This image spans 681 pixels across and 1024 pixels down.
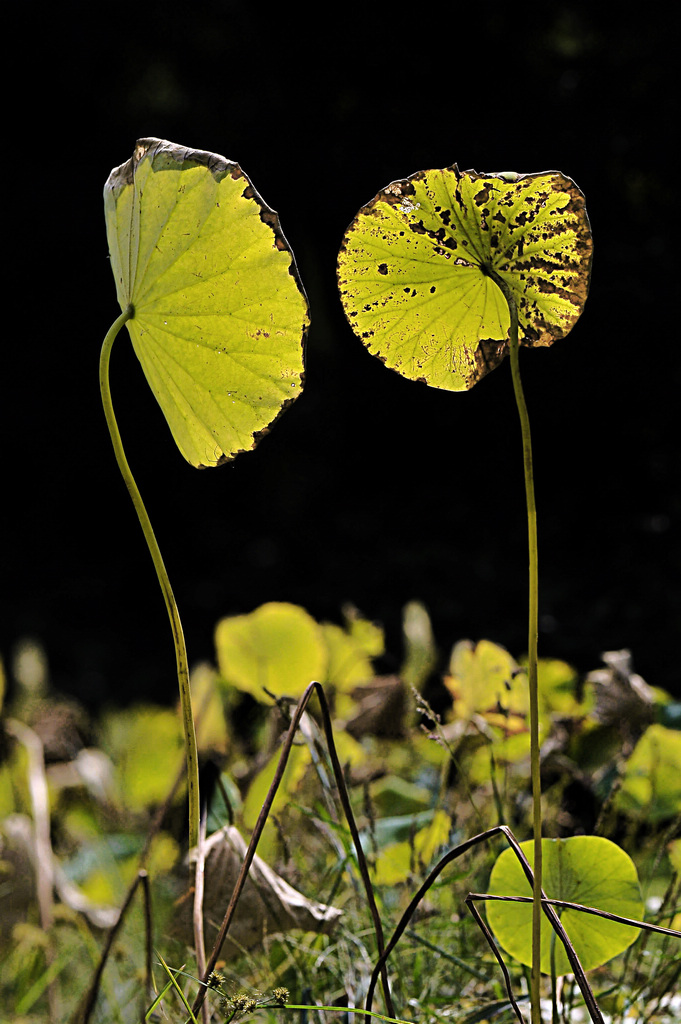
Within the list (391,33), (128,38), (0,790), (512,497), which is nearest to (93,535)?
(512,497)

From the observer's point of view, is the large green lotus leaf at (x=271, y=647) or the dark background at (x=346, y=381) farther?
the dark background at (x=346, y=381)

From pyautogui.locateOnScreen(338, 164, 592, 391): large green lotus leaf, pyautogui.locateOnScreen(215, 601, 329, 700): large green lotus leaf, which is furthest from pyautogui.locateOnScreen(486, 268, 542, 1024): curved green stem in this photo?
pyautogui.locateOnScreen(215, 601, 329, 700): large green lotus leaf

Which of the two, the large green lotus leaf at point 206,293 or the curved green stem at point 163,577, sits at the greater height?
the large green lotus leaf at point 206,293

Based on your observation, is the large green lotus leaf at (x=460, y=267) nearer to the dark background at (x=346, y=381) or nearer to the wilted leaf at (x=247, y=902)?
the wilted leaf at (x=247, y=902)

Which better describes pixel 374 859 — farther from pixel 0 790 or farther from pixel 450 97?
pixel 450 97

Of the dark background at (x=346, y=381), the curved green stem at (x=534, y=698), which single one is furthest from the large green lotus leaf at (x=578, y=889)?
the dark background at (x=346, y=381)
